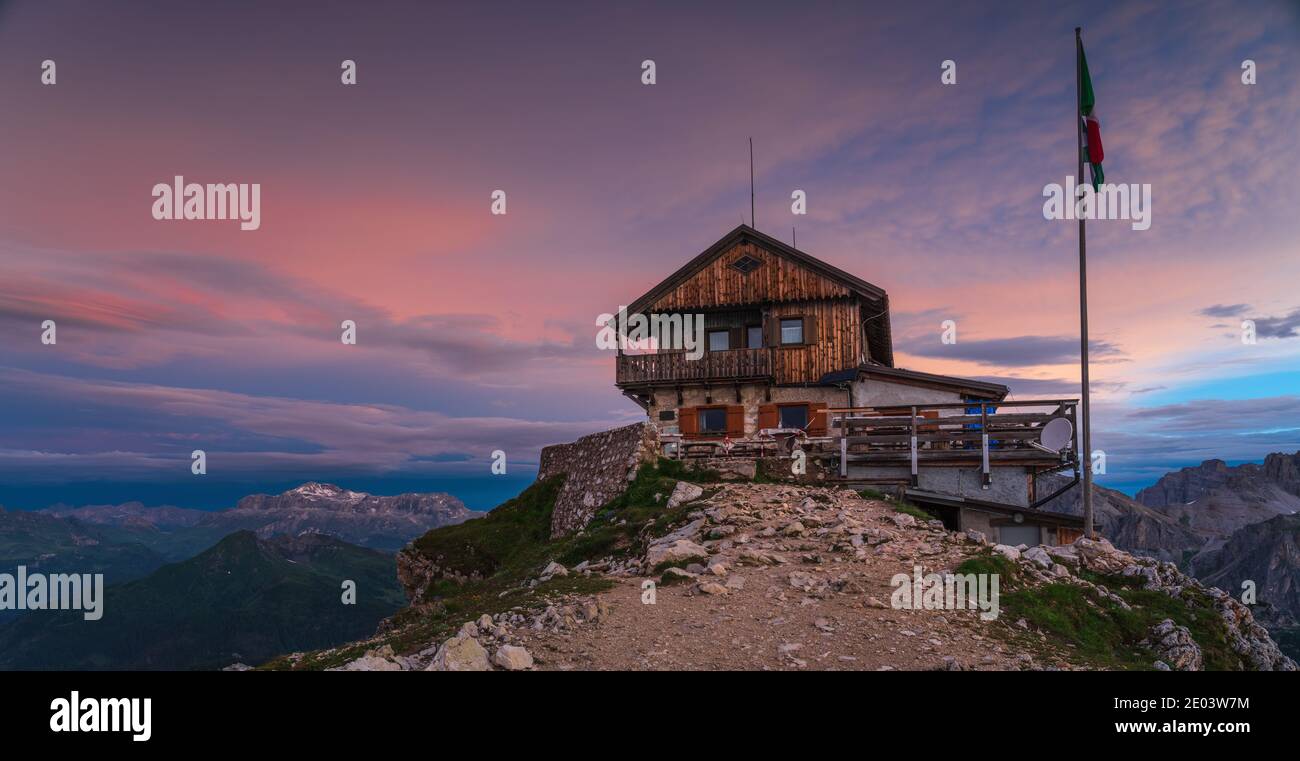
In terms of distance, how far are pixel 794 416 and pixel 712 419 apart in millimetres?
4019

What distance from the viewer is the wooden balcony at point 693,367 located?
105ft

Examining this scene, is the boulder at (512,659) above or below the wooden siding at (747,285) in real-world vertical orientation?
below

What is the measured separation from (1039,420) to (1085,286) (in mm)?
6027

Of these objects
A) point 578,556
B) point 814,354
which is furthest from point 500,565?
point 814,354

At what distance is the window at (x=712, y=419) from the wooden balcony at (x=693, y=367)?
1.64 meters

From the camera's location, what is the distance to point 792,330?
33156mm

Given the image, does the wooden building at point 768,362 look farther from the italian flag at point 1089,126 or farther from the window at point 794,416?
the italian flag at point 1089,126

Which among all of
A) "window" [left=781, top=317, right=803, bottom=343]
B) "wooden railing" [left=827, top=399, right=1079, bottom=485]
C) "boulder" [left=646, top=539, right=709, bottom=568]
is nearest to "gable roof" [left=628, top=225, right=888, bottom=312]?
"window" [left=781, top=317, right=803, bottom=343]

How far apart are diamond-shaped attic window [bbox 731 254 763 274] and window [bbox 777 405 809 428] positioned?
7.64m

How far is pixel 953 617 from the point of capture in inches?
424

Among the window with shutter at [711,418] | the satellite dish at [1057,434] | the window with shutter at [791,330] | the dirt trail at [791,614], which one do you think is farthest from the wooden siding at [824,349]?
the dirt trail at [791,614]

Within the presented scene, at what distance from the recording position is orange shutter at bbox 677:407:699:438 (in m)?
32.2

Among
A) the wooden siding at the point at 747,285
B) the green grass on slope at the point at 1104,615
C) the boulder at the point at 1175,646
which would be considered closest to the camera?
the green grass on slope at the point at 1104,615
